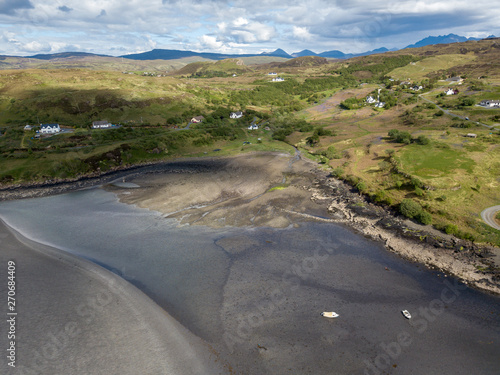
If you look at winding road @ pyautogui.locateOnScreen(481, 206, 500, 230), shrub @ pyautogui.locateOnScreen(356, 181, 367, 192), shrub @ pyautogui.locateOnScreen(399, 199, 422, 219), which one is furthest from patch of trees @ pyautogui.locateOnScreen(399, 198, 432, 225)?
shrub @ pyautogui.locateOnScreen(356, 181, 367, 192)

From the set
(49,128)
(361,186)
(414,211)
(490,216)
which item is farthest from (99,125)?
(490,216)

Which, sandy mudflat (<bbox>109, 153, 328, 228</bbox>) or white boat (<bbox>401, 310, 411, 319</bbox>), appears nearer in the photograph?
white boat (<bbox>401, 310, 411, 319</bbox>)

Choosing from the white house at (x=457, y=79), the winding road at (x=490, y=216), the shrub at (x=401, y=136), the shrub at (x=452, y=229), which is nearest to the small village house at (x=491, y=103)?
the shrub at (x=401, y=136)

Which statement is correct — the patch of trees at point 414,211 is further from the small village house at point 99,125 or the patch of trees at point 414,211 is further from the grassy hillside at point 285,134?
the small village house at point 99,125

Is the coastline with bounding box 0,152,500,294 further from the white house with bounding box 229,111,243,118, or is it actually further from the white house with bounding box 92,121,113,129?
the white house with bounding box 229,111,243,118

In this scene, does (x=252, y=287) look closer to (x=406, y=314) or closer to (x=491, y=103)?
(x=406, y=314)

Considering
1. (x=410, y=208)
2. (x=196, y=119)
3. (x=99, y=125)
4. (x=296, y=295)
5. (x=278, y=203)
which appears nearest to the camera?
(x=296, y=295)
